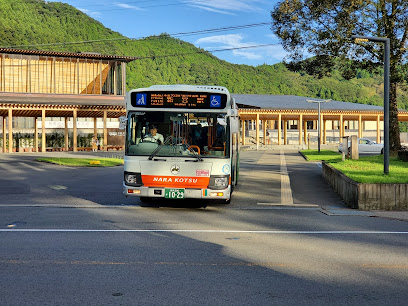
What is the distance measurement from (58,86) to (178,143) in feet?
142

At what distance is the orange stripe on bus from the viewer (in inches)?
494

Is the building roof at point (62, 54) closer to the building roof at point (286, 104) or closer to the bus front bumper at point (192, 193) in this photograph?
the building roof at point (286, 104)

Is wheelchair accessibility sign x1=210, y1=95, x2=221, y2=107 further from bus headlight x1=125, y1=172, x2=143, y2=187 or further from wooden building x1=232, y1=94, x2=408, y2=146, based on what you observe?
wooden building x1=232, y1=94, x2=408, y2=146

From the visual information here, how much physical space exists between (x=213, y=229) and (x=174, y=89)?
4.07 metres

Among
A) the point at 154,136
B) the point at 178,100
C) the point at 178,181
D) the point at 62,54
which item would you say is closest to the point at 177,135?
the point at 154,136

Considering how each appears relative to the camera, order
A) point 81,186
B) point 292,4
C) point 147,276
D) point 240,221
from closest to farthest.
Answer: point 147,276 < point 240,221 < point 81,186 < point 292,4

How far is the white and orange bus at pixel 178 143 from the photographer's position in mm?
12570

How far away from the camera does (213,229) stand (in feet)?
34.0

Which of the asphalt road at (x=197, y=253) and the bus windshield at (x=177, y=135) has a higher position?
the bus windshield at (x=177, y=135)

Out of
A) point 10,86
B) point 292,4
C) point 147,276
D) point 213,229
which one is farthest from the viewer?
point 10,86

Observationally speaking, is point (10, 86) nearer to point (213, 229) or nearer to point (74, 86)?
point (74, 86)

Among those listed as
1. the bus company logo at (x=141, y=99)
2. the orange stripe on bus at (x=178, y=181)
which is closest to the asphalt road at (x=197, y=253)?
the orange stripe on bus at (x=178, y=181)

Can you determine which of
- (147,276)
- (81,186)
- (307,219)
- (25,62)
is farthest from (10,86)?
(147,276)

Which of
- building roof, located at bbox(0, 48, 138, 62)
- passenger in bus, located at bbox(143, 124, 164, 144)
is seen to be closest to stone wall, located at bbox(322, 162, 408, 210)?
passenger in bus, located at bbox(143, 124, 164, 144)
